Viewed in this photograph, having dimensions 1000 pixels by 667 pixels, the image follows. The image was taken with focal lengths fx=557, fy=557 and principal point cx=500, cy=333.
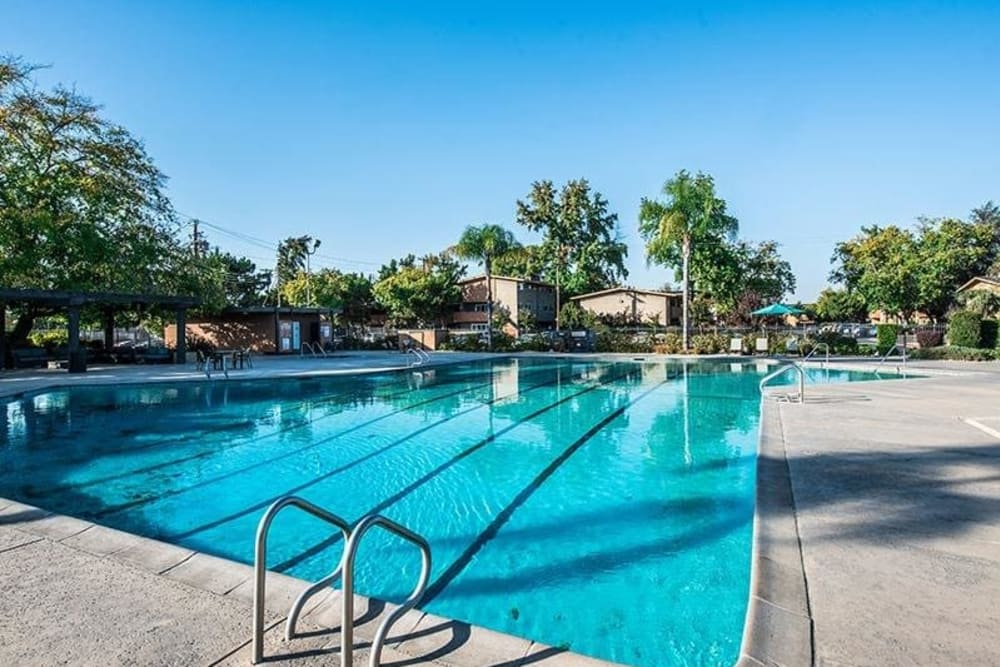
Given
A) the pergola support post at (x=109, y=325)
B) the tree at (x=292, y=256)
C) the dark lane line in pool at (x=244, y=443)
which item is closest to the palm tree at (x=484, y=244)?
the pergola support post at (x=109, y=325)

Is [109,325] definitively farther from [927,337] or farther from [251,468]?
→ [927,337]

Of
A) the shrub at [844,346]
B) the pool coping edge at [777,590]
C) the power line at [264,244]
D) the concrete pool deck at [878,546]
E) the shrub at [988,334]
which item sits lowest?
the pool coping edge at [777,590]

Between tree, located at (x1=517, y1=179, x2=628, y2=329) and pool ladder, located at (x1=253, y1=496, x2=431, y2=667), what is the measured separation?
40550 mm

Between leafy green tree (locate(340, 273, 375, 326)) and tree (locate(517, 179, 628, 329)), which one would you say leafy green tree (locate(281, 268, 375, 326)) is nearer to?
leafy green tree (locate(340, 273, 375, 326))

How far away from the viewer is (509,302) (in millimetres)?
38875

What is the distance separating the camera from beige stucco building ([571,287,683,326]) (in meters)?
38.9

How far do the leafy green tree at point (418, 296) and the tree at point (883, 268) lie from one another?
26.4 m

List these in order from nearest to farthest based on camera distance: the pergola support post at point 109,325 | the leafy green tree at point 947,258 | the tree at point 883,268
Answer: the pergola support post at point 109,325 → the tree at point 883,268 → the leafy green tree at point 947,258

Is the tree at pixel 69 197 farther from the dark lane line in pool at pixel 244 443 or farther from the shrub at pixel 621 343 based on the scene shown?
the shrub at pixel 621 343

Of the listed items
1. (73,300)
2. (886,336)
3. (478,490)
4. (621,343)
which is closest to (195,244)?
(73,300)

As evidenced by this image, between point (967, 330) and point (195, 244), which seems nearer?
point (967, 330)

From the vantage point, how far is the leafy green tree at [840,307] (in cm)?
3859

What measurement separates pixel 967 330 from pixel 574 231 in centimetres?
2662

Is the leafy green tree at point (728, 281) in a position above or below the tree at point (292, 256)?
below
